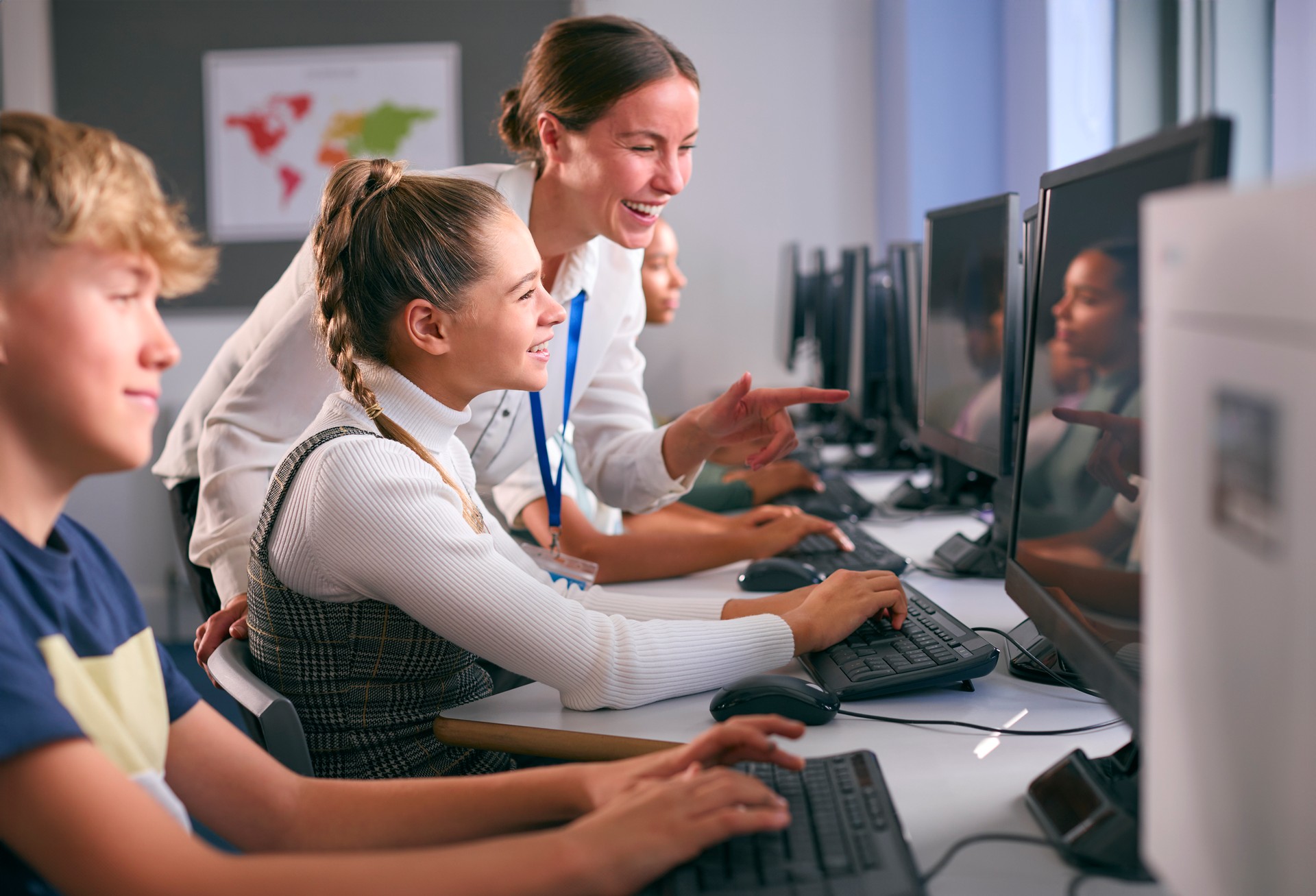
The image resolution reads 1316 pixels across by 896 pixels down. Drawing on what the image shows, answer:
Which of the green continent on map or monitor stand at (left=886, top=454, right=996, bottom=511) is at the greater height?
the green continent on map

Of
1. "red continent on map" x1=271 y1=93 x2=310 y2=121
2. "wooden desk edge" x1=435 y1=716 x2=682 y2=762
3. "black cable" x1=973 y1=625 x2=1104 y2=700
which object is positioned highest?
"red continent on map" x1=271 y1=93 x2=310 y2=121

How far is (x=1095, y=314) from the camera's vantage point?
2.98 ft

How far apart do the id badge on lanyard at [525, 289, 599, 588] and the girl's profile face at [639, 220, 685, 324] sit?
47.8 inches

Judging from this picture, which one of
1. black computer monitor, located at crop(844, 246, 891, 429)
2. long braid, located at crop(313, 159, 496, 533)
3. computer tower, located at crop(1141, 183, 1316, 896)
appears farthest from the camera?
black computer monitor, located at crop(844, 246, 891, 429)

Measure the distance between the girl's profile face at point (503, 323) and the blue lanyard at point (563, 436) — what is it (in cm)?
→ 35

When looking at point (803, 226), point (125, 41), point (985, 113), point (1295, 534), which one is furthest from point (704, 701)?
point (125, 41)

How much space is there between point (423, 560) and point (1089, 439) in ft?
2.03

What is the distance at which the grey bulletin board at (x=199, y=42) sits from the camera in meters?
4.25

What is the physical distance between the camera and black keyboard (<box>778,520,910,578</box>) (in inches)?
65.9

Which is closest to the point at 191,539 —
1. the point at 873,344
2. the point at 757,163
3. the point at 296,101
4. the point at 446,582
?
the point at 446,582

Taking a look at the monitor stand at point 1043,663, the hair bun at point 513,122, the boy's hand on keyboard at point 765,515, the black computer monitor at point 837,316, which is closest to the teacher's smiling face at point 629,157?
the hair bun at point 513,122

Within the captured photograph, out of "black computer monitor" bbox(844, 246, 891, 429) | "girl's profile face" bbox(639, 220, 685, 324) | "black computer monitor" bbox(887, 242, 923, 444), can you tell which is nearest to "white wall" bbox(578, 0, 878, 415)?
"girl's profile face" bbox(639, 220, 685, 324)

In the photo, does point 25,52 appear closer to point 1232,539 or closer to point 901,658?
point 901,658

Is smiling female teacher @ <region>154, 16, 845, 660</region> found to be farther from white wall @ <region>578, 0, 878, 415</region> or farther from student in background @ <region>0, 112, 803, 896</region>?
white wall @ <region>578, 0, 878, 415</region>
